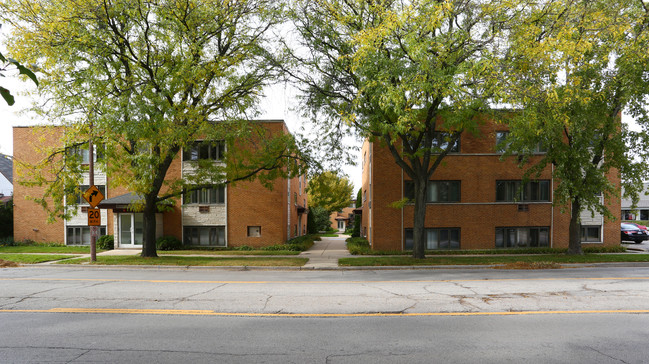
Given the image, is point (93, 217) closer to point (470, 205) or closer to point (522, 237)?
point (470, 205)

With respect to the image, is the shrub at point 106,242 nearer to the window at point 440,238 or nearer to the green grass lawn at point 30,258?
the green grass lawn at point 30,258

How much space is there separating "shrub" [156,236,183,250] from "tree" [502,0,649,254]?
1874cm

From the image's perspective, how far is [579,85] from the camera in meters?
14.5


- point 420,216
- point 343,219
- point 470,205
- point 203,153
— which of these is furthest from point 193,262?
point 343,219

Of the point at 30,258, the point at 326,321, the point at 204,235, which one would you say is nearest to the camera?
the point at 326,321

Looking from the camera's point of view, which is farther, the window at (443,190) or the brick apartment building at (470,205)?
the window at (443,190)

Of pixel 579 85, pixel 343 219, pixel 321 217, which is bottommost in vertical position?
pixel 343 219

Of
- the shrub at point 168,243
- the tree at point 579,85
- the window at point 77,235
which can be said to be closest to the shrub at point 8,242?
the window at point 77,235

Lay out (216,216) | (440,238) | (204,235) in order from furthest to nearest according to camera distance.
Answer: (204,235) → (216,216) → (440,238)

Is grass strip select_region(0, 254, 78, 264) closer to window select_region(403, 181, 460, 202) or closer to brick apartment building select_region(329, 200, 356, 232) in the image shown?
window select_region(403, 181, 460, 202)

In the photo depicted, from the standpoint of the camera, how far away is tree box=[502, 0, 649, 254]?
12.3 m

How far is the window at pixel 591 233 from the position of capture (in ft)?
76.4

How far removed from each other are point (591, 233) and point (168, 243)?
82.1 ft

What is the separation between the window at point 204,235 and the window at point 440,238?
443 inches
